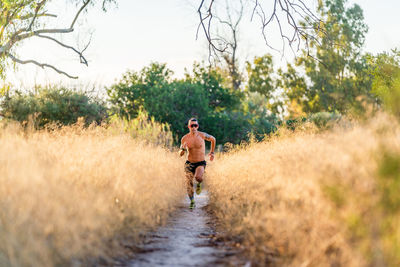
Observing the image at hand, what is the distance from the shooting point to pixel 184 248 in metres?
6.48

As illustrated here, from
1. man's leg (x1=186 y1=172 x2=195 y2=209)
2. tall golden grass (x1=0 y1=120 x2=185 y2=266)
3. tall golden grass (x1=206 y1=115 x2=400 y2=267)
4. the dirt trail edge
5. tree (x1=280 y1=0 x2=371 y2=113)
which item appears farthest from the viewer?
tree (x1=280 y1=0 x2=371 y2=113)

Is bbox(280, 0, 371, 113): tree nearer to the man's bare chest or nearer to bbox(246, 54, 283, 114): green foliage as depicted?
bbox(246, 54, 283, 114): green foliage

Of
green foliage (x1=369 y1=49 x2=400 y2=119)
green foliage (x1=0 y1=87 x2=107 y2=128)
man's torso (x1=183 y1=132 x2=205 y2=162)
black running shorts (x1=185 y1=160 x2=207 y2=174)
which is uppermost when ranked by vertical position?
green foliage (x1=369 y1=49 x2=400 y2=119)

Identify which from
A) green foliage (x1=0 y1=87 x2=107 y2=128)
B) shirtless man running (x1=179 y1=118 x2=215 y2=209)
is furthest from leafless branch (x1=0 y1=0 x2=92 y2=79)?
shirtless man running (x1=179 y1=118 x2=215 y2=209)

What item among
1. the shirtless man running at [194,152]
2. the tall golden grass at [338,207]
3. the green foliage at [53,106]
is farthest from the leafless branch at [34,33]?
the tall golden grass at [338,207]

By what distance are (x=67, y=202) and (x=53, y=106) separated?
13820 millimetres

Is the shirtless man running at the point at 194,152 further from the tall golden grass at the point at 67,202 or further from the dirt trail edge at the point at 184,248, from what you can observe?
the tall golden grass at the point at 67,202

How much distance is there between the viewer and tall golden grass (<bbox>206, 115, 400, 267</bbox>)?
13.9ft

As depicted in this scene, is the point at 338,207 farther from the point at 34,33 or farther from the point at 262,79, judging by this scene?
→ the point at 262,79

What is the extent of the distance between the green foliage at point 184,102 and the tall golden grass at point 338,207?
22433 millimetres

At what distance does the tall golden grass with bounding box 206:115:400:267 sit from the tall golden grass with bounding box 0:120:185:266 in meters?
1.85

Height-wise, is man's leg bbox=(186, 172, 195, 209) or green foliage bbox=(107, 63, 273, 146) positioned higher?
green foliage bbox=(107, 63, 273, 146)

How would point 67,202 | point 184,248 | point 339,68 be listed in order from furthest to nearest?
point 339,68 < point 184,248 < point 67,202

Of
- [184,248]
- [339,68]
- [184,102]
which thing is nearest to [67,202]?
[184,248]
